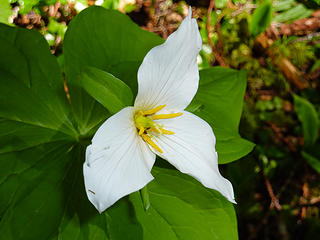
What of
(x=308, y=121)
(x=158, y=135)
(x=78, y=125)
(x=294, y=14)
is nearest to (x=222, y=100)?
(x=158, y=135)

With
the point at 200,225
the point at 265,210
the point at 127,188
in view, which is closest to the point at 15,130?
the point at 127,188

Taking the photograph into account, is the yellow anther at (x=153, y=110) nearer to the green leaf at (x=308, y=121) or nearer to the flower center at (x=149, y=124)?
the flower center at (x=149, y=124)

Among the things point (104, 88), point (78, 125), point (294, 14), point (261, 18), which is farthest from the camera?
point (294, 14)

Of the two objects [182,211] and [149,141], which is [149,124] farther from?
[182,211]

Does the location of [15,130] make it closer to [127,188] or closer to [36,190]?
[36,190]

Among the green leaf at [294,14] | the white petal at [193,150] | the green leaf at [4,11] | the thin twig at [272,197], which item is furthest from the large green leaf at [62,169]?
the green leaf at [294,14]

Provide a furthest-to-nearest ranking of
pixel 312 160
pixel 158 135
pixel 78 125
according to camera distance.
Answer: pixel 312 160, pixel 78 125, pixel 158 135

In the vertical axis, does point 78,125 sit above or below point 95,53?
below

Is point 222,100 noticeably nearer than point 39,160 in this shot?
No
